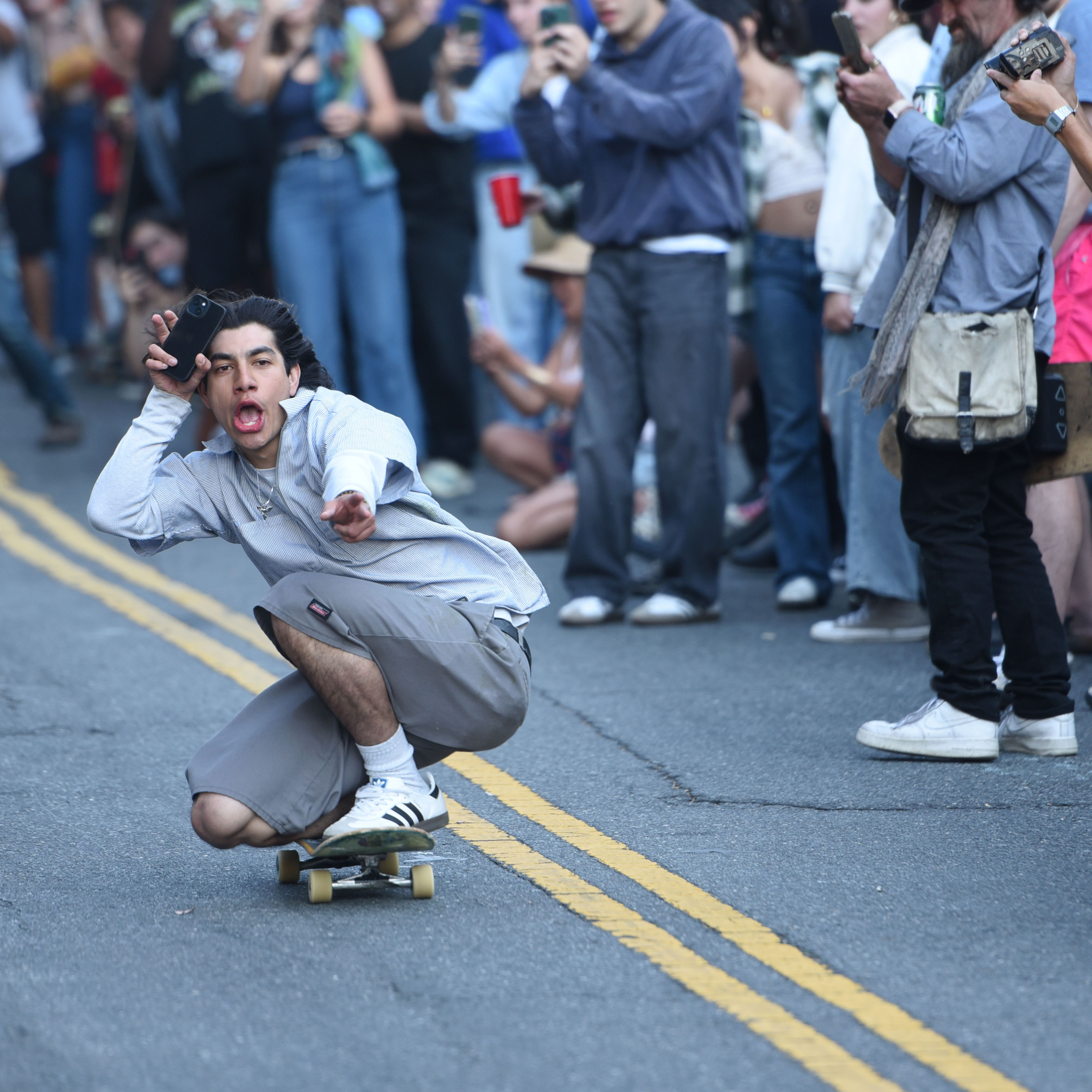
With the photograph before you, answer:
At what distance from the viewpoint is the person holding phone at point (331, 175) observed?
9.58 metres

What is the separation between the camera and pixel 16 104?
11711 mm

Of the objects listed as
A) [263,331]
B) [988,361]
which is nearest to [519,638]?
[263,331]

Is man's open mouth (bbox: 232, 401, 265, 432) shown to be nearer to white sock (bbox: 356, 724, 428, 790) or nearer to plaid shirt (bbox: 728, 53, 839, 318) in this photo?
white sock (bbox: 356, 724, 428, 790)

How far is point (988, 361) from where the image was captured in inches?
194

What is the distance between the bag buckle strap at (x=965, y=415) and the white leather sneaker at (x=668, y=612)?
98.6 inches

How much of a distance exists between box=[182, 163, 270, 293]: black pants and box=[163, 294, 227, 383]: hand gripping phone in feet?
21.0

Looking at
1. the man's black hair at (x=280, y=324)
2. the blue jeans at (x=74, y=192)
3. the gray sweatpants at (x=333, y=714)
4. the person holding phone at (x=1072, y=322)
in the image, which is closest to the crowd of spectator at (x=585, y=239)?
the person holding phone at (x=1072, y=322)

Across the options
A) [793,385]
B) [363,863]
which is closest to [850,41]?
[363,863]

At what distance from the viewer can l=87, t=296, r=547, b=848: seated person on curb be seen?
403 cm

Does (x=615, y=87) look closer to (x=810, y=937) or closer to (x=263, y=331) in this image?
(x=263, y=331)

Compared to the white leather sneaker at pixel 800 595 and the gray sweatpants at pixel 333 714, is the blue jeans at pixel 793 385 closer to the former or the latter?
the white leather sneaker at pixel 800 595

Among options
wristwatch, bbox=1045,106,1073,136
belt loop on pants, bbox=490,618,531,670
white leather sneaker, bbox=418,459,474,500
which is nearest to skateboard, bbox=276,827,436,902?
belt loop on pants, bbox=490,618,531,670

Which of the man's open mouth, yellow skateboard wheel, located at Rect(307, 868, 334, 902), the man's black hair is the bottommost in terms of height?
yellow skateboard wheel, located at Rect(307, 868, 334, 902)

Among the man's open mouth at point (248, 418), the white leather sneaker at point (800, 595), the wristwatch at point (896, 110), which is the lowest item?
the white leather sneaker at point (800, 595)
